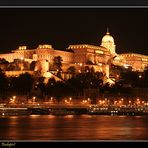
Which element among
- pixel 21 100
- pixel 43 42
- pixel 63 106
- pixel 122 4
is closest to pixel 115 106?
pixel 63 106

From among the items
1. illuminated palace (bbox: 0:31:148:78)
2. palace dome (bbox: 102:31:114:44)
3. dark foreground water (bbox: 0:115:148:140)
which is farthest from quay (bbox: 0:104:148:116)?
palace dome (bbox: 102:31:114:44)

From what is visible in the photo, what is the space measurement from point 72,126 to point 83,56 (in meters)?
1.11

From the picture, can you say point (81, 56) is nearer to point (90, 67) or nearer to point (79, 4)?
point (90, 67)

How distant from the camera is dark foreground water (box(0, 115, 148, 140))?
231 inches

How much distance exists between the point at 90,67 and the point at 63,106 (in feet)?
2.98

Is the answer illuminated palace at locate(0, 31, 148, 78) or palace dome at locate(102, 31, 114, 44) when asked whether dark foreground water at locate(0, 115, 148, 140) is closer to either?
illuminated palace at locate(0, 31, 148, 78)

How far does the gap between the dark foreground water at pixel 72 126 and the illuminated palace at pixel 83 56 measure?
27.0 inches

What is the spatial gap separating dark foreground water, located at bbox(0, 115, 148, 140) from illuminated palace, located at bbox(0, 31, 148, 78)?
2.25 feet

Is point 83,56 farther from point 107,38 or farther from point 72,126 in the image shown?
point 72,126

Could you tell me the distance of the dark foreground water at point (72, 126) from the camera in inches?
231
